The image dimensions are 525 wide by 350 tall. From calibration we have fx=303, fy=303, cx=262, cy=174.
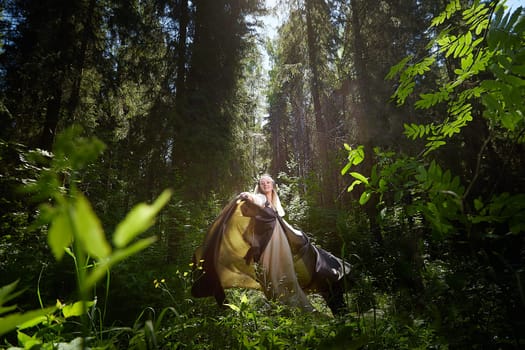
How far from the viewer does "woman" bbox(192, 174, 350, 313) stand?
499 centimetres

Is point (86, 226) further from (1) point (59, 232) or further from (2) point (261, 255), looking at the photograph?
(2) point (261, 255)

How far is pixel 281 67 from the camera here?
1402 cm

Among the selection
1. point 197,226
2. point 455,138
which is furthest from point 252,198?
point 455,138

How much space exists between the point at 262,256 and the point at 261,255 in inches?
1.5

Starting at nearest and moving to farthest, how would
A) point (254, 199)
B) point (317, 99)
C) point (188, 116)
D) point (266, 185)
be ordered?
1. point (254, 199)
2. point (266, 185)
3. point (188, 116)
4. point (317, 99)

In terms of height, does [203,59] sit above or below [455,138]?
above

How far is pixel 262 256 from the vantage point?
525cm

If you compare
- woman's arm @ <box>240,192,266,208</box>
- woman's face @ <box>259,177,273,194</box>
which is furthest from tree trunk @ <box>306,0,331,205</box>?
woman's arm @ <box>240,192,266,208</box>

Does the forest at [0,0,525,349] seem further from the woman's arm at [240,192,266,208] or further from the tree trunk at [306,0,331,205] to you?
the woman's arm at [240,192,266,208]

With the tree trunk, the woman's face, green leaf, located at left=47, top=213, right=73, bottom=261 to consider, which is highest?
the tree trunk

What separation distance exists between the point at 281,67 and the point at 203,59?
207 inches

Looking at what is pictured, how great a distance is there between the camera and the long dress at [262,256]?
4.98m

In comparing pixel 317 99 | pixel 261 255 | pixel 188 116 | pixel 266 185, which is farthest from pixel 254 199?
pixel 317 99

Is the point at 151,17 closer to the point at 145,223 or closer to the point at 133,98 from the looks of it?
the point at 133,98
